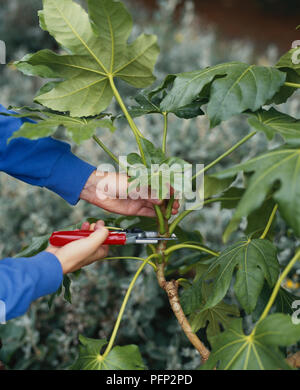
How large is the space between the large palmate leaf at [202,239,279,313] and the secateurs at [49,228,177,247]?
0.14 metres

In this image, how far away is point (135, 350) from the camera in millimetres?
773

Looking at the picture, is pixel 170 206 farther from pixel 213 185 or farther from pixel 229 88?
pixel 229 88

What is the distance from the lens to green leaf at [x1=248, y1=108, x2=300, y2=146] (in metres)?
0.70

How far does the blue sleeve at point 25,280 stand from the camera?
73cm

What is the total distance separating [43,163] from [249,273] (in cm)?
47

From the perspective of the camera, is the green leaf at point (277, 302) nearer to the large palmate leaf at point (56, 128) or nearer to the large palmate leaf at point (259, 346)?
the large palmate leaf at point (259, 346)

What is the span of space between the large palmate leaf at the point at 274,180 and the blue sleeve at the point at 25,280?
33cm

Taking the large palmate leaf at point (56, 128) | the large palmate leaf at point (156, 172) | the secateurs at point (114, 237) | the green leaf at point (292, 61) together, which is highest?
the green leaf at point (292, 61)

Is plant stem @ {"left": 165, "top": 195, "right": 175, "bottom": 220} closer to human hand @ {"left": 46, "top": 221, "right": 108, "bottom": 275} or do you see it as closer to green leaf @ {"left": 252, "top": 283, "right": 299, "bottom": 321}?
human hand @ {"left": 46, "top": 221, "right": 108, "bottom": 275}

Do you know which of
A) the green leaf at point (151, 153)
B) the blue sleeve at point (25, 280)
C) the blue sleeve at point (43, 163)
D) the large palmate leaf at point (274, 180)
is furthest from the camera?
the blue sleeve at point (43, 163)

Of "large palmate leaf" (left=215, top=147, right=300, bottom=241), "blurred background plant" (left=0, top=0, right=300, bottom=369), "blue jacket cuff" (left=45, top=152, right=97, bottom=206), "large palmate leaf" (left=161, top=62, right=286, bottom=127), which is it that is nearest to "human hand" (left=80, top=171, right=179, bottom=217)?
"blue jacket cuff" (left=45, top=152, right=97, bottom=206)

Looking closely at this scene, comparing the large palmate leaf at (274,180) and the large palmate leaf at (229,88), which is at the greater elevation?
the large palmate leaf at (229,88)

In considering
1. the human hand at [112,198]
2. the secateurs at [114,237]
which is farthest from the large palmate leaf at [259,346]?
the human hand at [112,198]
